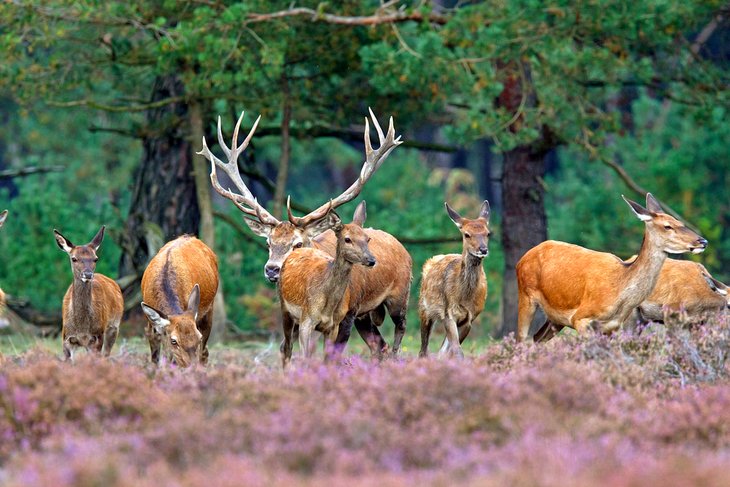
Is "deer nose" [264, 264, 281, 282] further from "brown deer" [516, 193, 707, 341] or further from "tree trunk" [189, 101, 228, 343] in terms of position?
"tree trunk" [189, 101, 228, 343]

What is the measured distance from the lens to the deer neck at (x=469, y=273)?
11.9 m

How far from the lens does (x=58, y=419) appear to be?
7.28 meters

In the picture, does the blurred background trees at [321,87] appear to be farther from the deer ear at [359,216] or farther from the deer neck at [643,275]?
the deer neck at [643,275]

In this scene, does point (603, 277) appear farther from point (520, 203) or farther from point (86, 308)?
point (520, 203)

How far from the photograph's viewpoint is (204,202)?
17.8 m

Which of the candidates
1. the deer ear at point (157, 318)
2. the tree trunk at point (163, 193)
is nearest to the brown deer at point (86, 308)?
the deer ear at point (157, 318)

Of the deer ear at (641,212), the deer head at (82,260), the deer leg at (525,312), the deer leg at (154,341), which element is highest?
the deer ear at (641,212)

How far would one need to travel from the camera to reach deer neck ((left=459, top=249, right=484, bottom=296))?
39.0 ft

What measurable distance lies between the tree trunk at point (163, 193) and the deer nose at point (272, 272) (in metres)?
6.61

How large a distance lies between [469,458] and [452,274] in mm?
5889

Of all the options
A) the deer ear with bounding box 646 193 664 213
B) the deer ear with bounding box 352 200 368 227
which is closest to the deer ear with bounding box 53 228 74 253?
the deer ear with bounding box 352 200 368 227

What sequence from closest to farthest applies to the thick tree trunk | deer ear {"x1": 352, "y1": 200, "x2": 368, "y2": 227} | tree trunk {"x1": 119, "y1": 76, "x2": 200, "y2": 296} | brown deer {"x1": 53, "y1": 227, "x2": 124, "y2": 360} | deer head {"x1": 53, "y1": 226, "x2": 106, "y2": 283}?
deer head {"x1": 53, "y1": 226, "x2": 106, "y2": 283} < brown deer {"x1": 53, "y1": 227, "x2": 124, "y2": 360} < deer ear {"x1": 352, "y1": 200, "x2": 368, "y2": 227} < the thick tree trunk < tree trunk {"x1": 119, "y1": 76, "x2": 200, "y2": 296}

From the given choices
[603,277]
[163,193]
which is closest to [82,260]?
[603,277]

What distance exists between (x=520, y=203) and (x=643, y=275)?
630cm
